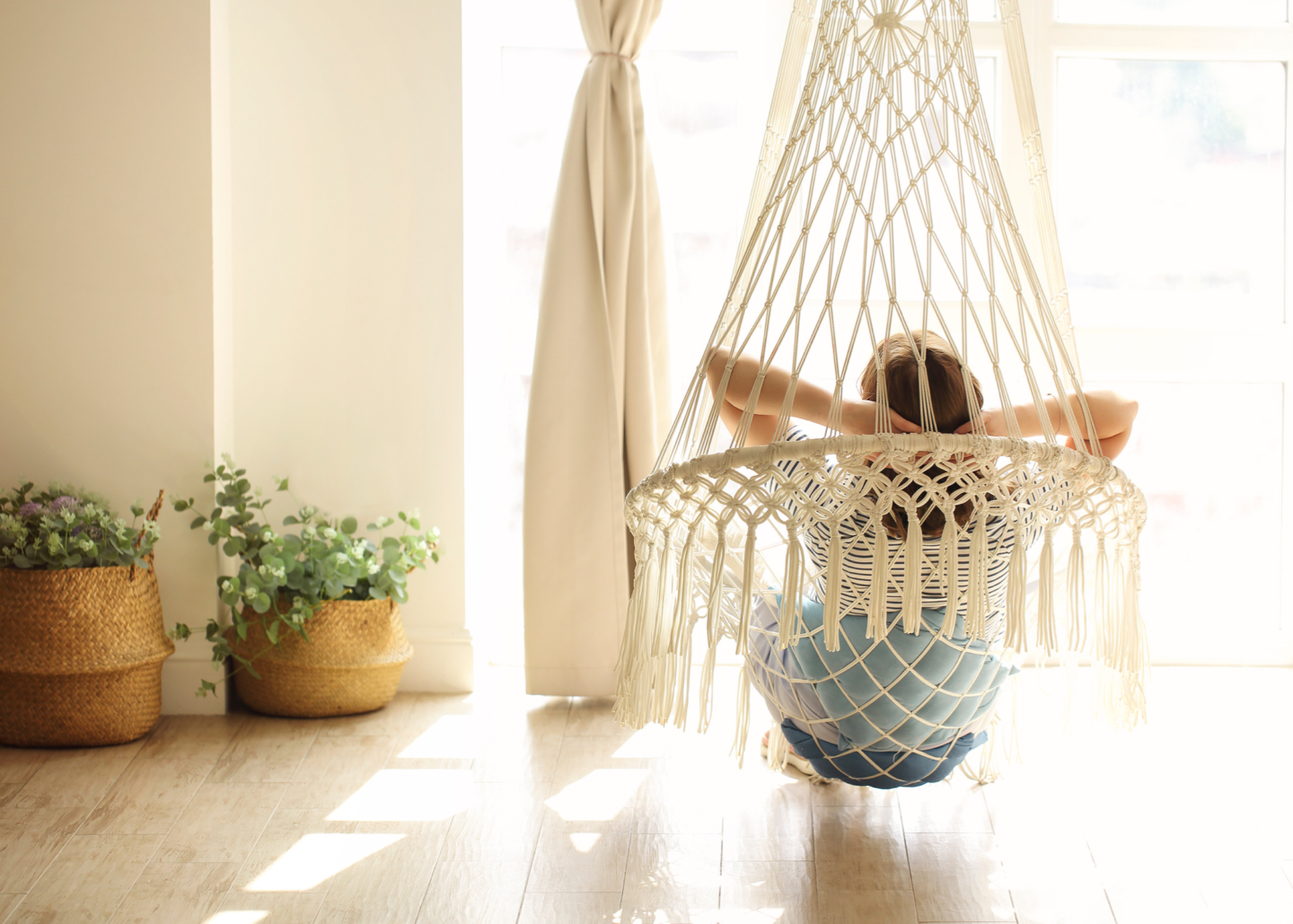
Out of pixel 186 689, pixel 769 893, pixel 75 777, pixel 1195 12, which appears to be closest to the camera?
pixel 769 893

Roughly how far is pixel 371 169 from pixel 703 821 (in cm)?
149

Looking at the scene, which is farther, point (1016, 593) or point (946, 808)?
point (946, 808)

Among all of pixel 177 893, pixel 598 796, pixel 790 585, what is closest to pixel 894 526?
pixel 790 585

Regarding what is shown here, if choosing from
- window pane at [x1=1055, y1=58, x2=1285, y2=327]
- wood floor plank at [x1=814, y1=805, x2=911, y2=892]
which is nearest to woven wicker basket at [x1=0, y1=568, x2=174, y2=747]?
wood floor plank at [x1=814, y1=805, x2=911, y2=892]

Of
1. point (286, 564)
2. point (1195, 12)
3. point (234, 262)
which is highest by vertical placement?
point (1195, 12)

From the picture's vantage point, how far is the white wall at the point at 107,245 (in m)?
2.03

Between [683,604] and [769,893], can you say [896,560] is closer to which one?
[683,604]

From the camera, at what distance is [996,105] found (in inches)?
93.4

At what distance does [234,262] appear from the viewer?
2.21m

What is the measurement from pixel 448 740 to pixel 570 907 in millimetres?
692

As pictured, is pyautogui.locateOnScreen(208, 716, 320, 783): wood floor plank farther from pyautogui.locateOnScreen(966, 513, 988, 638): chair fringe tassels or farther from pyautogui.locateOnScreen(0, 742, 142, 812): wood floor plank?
pyautogui.locateOnScreen(966, 513, 988, 638): chair fringe tassels

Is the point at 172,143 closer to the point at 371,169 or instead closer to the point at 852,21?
the point at 371,169

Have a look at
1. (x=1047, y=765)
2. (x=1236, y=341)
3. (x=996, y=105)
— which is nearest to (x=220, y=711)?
(x=1047, y=765)

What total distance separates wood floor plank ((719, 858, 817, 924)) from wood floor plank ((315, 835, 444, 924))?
404 millimetres
